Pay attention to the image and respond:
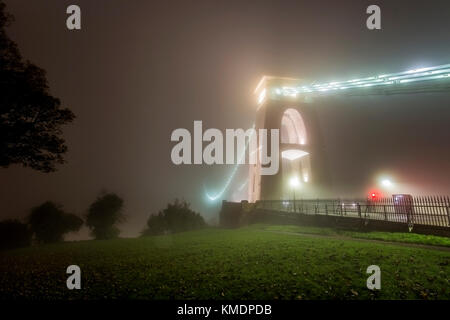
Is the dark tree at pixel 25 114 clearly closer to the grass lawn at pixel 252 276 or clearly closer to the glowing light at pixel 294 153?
the grass lawn at pixel 252 276

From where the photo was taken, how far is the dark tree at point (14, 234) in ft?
153

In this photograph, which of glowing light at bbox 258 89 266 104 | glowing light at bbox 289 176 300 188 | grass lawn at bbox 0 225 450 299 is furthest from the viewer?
glowing light at bbox 258 89 266 104

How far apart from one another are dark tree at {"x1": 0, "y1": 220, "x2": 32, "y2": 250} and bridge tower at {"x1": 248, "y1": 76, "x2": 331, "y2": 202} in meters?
41.6

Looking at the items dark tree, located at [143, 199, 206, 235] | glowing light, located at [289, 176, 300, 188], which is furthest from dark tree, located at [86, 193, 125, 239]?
glowing light, located at [289, 176, 300, 188]

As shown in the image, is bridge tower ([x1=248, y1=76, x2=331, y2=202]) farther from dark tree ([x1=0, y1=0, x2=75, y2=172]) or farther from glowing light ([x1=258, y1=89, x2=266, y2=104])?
dark tree ([x1=0, y1=0, x2=75, y2=172])

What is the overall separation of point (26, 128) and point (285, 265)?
47.0ft

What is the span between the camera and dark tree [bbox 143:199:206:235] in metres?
56.8

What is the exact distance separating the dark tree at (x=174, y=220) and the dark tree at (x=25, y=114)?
43718mm

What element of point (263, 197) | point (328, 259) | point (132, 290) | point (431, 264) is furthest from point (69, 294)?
point (263, 197)

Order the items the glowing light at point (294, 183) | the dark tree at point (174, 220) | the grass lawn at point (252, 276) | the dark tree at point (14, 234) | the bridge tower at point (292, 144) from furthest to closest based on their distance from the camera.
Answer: the dark tree at point (174, 220)
the dark tree at point (14, 234)
the glowing light at point (294, 183)
the bridge tower at point (292, 144)
the grass lawn at point (252, 276)

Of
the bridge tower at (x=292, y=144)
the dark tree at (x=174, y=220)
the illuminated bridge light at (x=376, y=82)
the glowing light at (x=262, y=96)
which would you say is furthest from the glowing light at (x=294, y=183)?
the dark tree at (x=174, y=220)

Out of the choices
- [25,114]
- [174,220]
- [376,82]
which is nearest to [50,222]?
[174,220]
